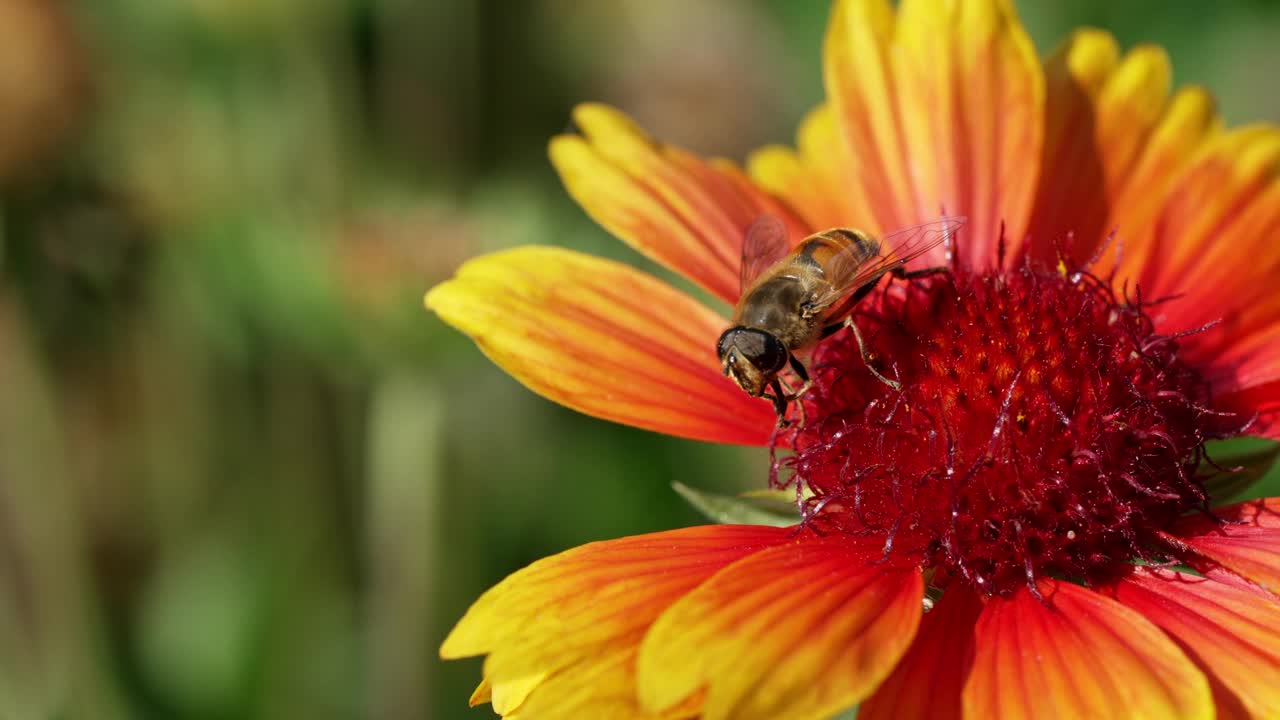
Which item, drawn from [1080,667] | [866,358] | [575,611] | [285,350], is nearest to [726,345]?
[866,358]

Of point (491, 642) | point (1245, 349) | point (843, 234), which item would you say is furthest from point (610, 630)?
point (1245, 349)

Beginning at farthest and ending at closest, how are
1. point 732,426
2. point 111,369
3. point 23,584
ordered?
point 111,369
point 23,584
point 732,426

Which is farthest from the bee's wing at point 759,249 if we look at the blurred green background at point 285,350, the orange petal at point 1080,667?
the blurred green background at point 285,350

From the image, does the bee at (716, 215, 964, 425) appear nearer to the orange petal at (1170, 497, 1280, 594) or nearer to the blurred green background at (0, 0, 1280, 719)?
the orange petal at (1170, 497, 1280, 594)

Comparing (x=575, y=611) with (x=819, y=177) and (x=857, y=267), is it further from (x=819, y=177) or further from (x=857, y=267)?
(x=819, y=177)

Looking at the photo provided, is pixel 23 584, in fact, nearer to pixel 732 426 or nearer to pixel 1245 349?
pixel 732 426

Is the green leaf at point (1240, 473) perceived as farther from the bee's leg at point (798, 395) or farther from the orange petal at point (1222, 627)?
the bee's leg at point (798, 395)
